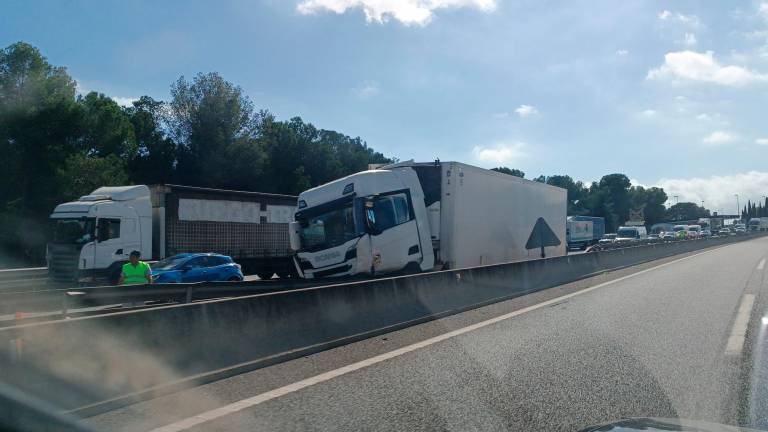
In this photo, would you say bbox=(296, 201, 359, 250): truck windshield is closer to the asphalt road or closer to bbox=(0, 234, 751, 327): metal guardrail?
bbox=(0, 234, 751, 327): metal guardrail

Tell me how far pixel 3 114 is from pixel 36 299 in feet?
110

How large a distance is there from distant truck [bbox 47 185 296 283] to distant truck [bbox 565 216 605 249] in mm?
42172

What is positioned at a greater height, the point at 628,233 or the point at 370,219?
the point at 370,219

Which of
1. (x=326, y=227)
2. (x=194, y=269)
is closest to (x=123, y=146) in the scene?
(x=194, y=269)

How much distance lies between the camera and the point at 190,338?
24.3 feet

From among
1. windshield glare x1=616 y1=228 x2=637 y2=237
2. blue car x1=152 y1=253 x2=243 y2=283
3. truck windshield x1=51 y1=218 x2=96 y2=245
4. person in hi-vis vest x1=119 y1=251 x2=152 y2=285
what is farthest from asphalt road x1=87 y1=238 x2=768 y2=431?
windshield glare x1=616 y1=228 x2=637 y2=237

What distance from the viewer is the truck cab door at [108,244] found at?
859 inches

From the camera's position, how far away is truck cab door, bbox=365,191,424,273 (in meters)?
17.1

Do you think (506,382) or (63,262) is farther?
(63,262)

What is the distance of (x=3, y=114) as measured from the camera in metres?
39.8

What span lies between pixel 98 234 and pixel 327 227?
8995 mm

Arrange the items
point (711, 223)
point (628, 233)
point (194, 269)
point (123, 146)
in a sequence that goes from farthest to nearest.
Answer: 1. point (711, 223)
2. point (628, 233)
3. point (123, 146)
4. point (194, 269)

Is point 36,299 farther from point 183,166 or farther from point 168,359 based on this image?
point 183,166

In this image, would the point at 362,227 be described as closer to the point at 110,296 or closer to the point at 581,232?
the point at 110,296
